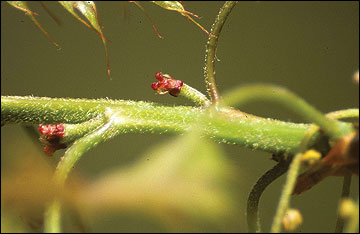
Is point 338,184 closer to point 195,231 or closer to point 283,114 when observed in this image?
point 283,114

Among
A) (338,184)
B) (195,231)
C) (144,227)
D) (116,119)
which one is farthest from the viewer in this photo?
(338,184)

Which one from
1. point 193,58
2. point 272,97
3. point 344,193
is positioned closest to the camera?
point 272,97

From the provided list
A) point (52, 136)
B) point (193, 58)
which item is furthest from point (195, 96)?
point (193, 58)

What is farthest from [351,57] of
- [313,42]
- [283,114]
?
[283,114]

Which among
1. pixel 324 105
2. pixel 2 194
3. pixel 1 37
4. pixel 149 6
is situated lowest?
pixel 2 194

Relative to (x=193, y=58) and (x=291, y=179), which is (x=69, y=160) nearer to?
(x=291, y=179)

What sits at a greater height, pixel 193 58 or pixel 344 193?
pixel 193 58
